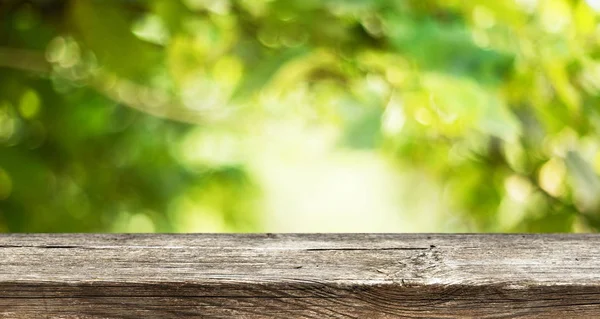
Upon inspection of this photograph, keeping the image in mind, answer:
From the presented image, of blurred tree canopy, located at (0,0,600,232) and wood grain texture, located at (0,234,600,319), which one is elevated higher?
blurred tree canopy, located at (0,0,600,232)

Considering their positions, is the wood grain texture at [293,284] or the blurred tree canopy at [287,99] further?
the blurred tree canopy at [287,99]

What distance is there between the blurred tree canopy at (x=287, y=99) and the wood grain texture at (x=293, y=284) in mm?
246

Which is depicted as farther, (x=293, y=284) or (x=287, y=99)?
(x=287, y=99)

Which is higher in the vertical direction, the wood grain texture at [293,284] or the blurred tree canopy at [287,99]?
the blurred tree canopy at [287,99]

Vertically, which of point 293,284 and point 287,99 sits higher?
point 287,99

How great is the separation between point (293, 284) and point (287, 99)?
79cm

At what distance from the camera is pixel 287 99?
1100mm

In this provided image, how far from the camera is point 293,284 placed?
1.07ft

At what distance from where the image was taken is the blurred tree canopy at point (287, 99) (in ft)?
2.22

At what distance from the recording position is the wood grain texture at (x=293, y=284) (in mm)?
327

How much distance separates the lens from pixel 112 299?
1.07ft

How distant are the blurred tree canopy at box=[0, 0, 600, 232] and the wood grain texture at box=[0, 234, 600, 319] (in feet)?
0.81

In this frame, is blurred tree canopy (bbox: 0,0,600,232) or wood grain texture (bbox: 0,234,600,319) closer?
wood grain texture (bbox: 0,234,600,319)

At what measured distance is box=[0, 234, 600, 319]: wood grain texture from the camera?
12.9 inches
